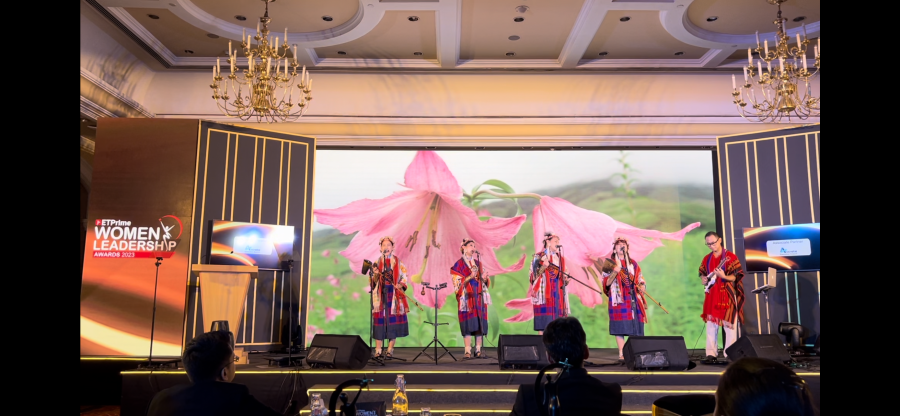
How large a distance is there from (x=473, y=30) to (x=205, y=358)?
586 cm

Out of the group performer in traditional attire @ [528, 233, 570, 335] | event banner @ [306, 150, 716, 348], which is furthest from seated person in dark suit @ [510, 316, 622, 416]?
event banner @ [306, 150, 716, 348]

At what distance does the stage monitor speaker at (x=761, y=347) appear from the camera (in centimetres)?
557

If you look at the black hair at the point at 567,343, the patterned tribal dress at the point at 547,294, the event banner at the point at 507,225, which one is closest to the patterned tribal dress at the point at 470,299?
the patterned tribal dress at the point at 547,294

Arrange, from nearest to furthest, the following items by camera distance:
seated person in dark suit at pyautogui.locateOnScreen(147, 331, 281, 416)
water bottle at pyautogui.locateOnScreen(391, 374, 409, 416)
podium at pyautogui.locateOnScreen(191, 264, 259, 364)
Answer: seated person in dark suit at pyautogui.locateOnScreen(147, 331, 281, 416) < water bottle at pyautogui.locateOnScreen(391, 374, 409, 416) < podium at pyautogui.locateOnScreen(191, 264, 259, 364)

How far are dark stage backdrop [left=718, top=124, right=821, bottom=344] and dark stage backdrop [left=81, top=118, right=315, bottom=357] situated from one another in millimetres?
5546

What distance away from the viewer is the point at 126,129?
657 cm

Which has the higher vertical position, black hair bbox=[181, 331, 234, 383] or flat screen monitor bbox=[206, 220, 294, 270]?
flat screen monitor bbox=[206, 220, 294, 270]

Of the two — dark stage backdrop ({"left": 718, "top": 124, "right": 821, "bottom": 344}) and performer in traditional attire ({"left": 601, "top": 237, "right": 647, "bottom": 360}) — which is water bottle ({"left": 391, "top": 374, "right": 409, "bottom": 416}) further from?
dark stage backdrop ({"left": 718, "top": 124, "right": 821, "bottom": 344})

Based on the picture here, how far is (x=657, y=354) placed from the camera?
5.58 m

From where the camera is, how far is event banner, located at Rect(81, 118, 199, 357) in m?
6.19

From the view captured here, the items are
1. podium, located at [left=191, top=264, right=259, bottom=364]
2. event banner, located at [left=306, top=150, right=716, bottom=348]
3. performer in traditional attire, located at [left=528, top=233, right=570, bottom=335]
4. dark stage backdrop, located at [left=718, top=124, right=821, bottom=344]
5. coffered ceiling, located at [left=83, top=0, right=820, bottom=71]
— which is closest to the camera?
podium, located at [left=191, top=264, right=259, bottom=364]
